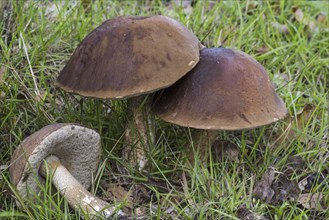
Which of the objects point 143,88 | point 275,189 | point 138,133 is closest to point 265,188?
point 275,189

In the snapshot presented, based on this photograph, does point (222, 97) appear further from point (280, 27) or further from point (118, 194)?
point (280, 27)

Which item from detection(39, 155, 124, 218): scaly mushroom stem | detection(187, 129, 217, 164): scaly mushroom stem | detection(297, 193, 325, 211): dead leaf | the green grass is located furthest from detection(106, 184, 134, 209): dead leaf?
detection(297, 193, 325, 211): dead leaf

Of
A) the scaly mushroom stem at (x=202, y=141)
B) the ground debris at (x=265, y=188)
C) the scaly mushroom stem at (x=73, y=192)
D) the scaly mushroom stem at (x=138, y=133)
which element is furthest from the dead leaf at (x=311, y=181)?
the scaly mushroom stem at (x=73, y=192)

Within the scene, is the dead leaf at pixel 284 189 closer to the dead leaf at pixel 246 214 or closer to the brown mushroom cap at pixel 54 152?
the dead leaf at pixel 246 214

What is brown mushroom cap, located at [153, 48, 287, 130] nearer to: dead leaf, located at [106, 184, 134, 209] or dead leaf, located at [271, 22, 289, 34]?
dead leaf, located at [106, 184, 134, 209]

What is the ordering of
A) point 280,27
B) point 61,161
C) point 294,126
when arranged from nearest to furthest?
point 61,161 → point 294,126 → point 280,27

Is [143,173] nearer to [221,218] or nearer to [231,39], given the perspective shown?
[221,218]
